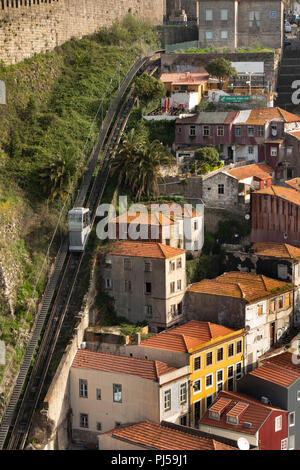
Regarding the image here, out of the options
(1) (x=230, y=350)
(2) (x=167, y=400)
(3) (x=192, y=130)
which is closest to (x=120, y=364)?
(2) (x=167, y=400)

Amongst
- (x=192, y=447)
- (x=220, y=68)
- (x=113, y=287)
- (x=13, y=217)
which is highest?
(x=220, y=68)

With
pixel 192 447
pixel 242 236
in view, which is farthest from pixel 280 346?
pixel 192 447

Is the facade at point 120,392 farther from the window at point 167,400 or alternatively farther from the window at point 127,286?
the window at point 127,286

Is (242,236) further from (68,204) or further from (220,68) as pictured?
(220,68)

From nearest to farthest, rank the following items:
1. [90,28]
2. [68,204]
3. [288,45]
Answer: [68,204]
[90,28]
[288,45]

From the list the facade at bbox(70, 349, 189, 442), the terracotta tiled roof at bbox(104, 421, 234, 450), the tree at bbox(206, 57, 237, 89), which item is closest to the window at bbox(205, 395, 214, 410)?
the facade at bbox(70, 349, 189, 442)

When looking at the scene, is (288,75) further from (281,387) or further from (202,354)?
(281,387)
